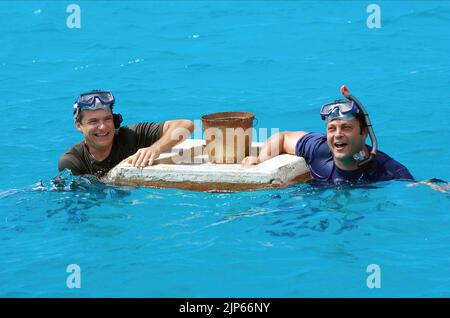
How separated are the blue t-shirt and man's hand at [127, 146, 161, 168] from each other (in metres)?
1.37

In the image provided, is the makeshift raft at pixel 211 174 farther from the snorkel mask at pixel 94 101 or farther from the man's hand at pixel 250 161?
the snorkel mask at pixel 94 101

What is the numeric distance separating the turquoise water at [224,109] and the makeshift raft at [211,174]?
99mm

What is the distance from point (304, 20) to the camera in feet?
55.2

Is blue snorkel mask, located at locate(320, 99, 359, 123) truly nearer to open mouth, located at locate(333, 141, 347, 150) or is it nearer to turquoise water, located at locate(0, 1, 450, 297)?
open mouth, located at locate(333, 141, 347, 150)

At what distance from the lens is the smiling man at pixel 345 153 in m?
8.73

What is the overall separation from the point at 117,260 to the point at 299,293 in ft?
5.09

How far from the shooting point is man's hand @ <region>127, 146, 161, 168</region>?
30.2 feet

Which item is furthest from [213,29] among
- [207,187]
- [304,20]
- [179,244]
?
[179,244]
